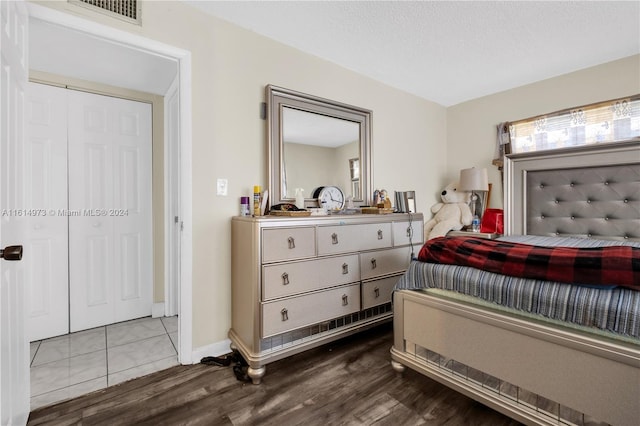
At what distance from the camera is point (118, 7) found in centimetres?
169

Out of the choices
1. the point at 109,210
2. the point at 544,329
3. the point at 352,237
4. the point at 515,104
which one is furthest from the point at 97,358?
the point at 515,104

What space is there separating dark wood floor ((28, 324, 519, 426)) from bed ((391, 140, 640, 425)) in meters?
0.13

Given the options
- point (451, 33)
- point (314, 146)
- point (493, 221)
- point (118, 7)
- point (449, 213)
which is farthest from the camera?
point (449, 213)

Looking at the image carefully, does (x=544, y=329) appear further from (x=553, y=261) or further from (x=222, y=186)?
(x=222, y=186)

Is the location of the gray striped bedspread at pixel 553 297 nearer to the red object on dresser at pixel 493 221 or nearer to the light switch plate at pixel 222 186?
the light switch plate at pixel 222 186

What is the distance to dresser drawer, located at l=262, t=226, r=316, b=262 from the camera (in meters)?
1.75

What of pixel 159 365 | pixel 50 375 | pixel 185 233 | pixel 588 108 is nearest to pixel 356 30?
pixel 185 233

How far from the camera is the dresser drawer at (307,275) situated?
1.77 m

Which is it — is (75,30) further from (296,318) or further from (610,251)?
(610,251)

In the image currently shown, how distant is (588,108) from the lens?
Answer: 2729 mm

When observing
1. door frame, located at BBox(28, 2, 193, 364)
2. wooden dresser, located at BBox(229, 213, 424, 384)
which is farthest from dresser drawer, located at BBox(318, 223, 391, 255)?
door frame, located at BBox(28, 2, 193, 364)

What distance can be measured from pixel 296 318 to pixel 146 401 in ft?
3.02

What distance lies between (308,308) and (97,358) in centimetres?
156

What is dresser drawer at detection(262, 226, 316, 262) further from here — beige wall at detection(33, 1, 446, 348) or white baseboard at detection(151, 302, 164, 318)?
white baseboard at detection(151, 302, 164, 318)
